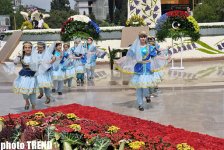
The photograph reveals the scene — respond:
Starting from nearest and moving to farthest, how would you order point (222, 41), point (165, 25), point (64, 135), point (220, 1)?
1. point (64, 135)
2. point (165, 25)
3. point (222, 41)
4. point (220, 1)

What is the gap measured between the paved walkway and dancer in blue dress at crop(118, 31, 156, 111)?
69 cm

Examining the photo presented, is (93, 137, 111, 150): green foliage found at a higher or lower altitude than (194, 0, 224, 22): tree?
lower

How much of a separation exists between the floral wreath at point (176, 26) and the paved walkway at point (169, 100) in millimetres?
2619

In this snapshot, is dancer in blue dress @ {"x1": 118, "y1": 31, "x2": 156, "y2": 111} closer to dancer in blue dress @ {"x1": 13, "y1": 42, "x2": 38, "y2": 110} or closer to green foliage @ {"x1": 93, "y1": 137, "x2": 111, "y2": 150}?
dancer in blue dress @ {"x1": 13, "y1": 42, "x2": 38, "y2": 110}

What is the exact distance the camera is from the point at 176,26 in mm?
19375

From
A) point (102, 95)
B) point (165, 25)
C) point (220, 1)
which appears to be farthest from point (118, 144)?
point (220, 1)

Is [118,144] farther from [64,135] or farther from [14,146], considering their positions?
[14,146]

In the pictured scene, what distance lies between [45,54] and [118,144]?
585 cm

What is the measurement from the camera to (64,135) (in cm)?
530

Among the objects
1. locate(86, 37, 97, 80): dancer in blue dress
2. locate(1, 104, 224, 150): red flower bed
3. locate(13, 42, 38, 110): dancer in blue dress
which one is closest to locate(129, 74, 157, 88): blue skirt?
locate(1, 104, 224, 150): red flower bed

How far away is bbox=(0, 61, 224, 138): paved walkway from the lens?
923cm

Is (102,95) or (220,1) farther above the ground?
(220,1)

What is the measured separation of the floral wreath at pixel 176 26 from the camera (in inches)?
751

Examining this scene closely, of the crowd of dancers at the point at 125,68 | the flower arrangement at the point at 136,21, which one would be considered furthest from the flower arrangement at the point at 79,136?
the flower arrangement at the point at 136,21
